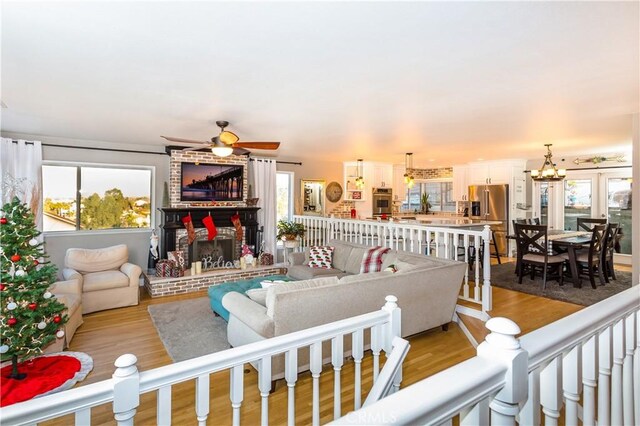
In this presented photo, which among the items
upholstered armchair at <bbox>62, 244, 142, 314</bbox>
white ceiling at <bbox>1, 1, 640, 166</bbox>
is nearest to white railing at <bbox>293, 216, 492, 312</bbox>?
white ceiling at <bbox>1, 1, 640, 166</bbox>

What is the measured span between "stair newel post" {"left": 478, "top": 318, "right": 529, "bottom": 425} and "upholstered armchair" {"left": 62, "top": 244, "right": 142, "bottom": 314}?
4777 mm

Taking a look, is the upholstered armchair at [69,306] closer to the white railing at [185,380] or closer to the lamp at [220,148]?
the lamp at [220,148]

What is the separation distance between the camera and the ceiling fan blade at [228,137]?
154 inches

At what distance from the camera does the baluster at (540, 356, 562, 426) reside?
0.96 metres

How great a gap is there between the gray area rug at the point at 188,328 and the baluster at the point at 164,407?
215 centimetres

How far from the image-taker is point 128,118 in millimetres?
4004

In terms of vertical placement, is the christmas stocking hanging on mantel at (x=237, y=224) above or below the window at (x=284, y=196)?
below

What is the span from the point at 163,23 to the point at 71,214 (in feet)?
15.8

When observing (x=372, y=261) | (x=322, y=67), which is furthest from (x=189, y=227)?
(x=322, y=67)

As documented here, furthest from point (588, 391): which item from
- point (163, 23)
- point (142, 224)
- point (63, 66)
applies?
point (142, 224)

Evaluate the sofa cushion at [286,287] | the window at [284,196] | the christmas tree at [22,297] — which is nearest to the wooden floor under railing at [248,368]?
the christmas tree at [22,297]

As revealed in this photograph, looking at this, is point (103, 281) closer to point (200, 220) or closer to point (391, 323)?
point (200, 220)

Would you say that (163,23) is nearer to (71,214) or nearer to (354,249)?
(354,249)

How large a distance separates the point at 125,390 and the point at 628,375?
5.95ft
